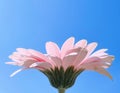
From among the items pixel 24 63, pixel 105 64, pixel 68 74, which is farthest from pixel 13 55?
pixel 105 64

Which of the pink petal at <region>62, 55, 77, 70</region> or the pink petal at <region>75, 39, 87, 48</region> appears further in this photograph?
the pink petal at <region>75, 39, 87, 48</region>

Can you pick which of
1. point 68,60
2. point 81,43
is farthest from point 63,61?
point 81,43

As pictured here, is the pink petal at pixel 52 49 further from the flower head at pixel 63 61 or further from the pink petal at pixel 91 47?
the pink petal at pixel 91 47

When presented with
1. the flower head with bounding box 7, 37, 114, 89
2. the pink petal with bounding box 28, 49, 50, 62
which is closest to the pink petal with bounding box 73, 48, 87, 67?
the flower head with bounding box 7, 37, 114, 89

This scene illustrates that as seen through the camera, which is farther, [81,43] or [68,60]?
[81,43]

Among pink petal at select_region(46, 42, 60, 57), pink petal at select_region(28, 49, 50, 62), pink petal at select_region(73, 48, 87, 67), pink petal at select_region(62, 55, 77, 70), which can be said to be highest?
pink petal at select_region(46, 42, 60, 57)

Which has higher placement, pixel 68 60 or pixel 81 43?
pixel 81 43

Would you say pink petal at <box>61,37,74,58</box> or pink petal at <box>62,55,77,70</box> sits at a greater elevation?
pink petal at <box>61,37,74,58</box>

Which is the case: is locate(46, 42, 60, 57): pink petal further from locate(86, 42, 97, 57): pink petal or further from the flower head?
locate(86, 42, 97, 57): pink petal

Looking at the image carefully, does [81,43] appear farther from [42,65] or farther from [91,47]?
[42,65]
